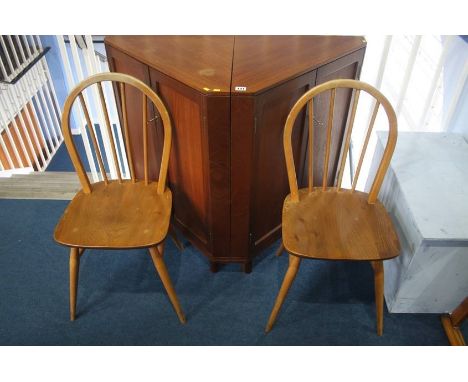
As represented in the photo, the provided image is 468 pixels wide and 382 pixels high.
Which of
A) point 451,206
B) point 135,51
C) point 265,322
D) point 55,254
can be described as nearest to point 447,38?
point 451,206

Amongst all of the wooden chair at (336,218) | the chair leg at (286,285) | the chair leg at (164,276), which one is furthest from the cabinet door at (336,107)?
the chair leg at (164,276)

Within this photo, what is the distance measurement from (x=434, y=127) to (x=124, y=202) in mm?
1444

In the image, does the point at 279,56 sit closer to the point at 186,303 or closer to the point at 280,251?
A: the point at 280,251

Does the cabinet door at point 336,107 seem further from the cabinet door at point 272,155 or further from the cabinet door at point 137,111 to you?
the cabinet door at point 137,111

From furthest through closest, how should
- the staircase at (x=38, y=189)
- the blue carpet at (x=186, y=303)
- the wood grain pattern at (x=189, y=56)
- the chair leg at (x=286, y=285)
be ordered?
the staircase at (x=38, y=189)
the blue carpet at (x=186, y=303)
the chair leg at (x=286, y=285)
the wood grain pattern at (x=189, y=56)

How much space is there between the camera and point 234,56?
145 centimetres

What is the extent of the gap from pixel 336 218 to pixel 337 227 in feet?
0.16

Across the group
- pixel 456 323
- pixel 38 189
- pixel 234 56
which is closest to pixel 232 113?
pixel 234 56

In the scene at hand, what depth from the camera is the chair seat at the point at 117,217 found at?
1375 mm

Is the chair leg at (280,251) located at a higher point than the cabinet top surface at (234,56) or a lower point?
lower

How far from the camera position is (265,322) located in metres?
1.64

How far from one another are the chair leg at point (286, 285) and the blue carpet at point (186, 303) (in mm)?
63

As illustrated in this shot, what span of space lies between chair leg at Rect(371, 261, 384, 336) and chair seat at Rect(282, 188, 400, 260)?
0.13 m

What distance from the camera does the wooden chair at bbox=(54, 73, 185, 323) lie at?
1375 mm
